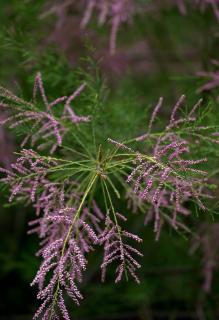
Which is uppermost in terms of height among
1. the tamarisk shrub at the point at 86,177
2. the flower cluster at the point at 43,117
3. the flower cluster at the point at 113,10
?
the flower cluster at the point at 113,10

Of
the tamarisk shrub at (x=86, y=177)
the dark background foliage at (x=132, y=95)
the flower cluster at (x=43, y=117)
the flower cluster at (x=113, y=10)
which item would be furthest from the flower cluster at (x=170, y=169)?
the flower cluster at (x=113, y=10)

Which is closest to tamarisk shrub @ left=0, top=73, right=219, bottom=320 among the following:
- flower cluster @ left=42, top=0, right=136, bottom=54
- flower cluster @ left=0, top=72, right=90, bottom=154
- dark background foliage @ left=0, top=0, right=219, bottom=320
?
flower cluster @ left=0, top=72, right=90, bottom=154

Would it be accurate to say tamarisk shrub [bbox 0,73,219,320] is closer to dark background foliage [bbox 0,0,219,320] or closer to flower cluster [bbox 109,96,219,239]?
flower cluster [bbox 109,96,219,239]

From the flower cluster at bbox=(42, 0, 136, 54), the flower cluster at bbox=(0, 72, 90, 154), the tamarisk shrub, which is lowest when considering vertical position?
the tamarisk shrub

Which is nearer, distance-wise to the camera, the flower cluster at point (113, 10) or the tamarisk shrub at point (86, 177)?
the tamarisk shrub at point (86, 177)

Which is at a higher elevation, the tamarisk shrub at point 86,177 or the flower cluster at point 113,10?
the flower cluster at point 113,10

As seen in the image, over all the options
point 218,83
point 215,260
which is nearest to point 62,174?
point 218,83

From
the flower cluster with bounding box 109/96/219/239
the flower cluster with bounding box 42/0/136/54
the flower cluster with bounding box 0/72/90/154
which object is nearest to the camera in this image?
the flower cluster with bounding box 109/96/219/239

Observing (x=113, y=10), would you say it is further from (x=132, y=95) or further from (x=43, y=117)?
(x=43, y=117)

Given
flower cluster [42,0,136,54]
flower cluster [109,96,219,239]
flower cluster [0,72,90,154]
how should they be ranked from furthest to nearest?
flower cluster [42,0,136,54] → flower cluster [0,72,90,154] → flower cluster [109,96,219,239]

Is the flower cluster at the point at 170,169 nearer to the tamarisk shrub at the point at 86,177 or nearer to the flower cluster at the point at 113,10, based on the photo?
the tamarisk shrub at the point at 86,177

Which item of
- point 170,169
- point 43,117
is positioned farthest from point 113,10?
point 170,169
